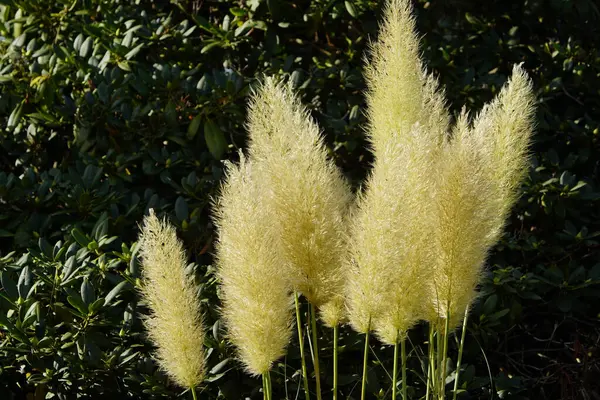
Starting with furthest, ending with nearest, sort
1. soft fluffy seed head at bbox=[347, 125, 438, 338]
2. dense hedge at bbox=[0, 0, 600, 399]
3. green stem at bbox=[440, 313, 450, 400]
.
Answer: dense hedge at bbox=[0, 0, 600, 399] < green stem at bbox=[440, 313, 450, 400] < soft fluffy seed head at bbox=[347, 125, 438, 338]

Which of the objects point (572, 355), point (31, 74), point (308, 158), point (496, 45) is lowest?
point (572, 355)

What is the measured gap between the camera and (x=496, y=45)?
3.88m

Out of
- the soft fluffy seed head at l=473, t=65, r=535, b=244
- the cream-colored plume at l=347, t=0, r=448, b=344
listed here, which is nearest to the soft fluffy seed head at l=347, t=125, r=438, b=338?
the cream-colored plume at l=347, t=0, r=448, b=344

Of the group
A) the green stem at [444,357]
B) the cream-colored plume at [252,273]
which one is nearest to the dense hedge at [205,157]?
the green stem at [444,357]

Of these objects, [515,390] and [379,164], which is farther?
[515,390]

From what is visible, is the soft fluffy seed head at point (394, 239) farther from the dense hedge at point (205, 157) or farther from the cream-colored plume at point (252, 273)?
the dense hedge at point (205, 157)

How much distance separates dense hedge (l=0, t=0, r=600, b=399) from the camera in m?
2.71

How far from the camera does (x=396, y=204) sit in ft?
5.60

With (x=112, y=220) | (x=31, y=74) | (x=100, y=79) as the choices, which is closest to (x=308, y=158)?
(x=112, y=220)

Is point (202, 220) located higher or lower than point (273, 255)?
lower

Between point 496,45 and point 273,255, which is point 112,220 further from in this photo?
point 496,45

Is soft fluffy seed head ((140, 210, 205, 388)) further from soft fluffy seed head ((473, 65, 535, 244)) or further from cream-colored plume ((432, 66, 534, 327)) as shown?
soft fluffy seed head ((473, 65, 535, 244))

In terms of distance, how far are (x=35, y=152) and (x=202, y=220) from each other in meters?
0.88

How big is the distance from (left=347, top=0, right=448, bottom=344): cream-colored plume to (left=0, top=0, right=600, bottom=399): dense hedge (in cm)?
87
